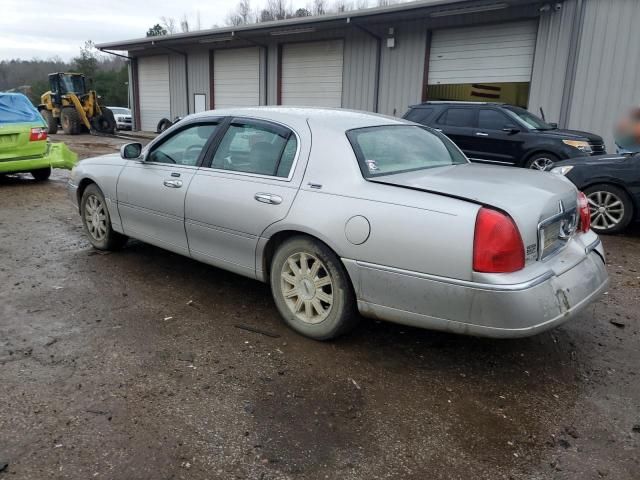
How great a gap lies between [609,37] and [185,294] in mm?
11989

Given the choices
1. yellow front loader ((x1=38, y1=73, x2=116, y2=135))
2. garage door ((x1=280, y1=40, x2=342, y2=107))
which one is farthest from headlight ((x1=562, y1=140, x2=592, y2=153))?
yellow front loader ((x1=38, y1=73, x2=116, y2=135))

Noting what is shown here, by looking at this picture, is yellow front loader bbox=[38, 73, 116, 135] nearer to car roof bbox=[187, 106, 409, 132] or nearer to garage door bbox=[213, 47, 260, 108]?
garage door bbox=[213, 47, 260, 108]

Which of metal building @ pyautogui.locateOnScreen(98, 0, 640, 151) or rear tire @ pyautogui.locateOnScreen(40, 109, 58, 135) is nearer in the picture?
metal building @ pyautogui.locateOnScreen(98, 0, 640, 151)

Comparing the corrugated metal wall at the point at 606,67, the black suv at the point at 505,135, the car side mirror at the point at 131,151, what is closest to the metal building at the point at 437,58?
the corrugated metal wall at the point at 606,67

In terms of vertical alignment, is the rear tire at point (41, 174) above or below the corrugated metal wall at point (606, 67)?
below

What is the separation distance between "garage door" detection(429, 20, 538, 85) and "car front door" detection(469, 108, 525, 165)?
13.6 ft

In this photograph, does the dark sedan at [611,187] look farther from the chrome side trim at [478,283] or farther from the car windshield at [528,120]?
the chrome side trim at [478,283]

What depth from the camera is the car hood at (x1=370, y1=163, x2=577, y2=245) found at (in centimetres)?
298

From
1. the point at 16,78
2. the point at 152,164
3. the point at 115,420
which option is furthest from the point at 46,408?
the point at 16,78

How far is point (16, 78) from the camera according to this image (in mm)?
67625

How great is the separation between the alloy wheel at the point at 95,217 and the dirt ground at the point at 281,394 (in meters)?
1.00

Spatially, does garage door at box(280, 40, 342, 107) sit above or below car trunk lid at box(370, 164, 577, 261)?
above

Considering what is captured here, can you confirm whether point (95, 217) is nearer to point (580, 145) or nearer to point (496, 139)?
point (496, 139)

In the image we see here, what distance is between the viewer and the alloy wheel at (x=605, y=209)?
6.97m
